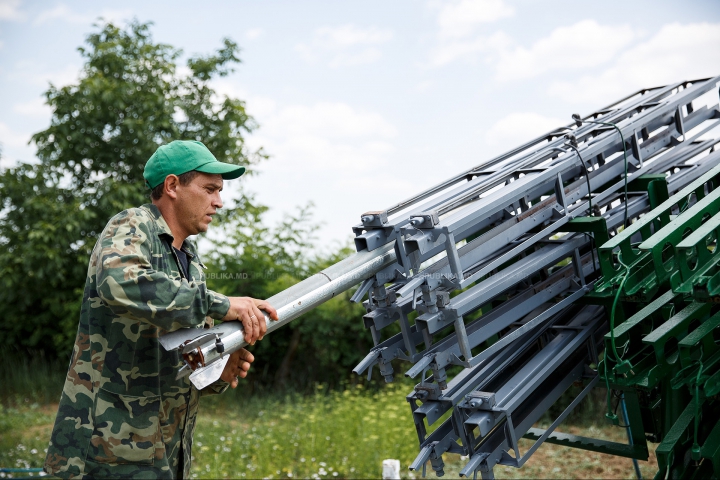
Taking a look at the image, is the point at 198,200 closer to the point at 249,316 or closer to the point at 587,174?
the point at 249,316

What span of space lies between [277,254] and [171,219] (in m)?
6.47

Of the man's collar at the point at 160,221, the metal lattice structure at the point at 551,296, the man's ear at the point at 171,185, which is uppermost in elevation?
the man's ear at the point at 171,185

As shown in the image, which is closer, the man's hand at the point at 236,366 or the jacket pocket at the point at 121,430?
the jacket pocket at the point at 121,430

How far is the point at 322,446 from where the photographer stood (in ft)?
20.9

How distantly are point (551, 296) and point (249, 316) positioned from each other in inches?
68.0

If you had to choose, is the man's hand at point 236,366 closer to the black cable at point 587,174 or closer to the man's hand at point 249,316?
the man's hand at point 249,316

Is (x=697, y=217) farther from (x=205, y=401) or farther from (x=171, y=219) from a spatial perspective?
(x=205, y=401)

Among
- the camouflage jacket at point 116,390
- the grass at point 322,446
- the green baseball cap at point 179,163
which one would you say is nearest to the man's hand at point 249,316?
the camouflage jacket at point 116,390

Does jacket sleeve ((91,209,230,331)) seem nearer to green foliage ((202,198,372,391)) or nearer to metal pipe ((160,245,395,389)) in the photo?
metal pipe ((160,245,395,389))

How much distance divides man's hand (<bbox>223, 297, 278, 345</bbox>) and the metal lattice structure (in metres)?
0.04

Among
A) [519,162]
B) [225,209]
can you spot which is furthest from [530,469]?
[225,209]

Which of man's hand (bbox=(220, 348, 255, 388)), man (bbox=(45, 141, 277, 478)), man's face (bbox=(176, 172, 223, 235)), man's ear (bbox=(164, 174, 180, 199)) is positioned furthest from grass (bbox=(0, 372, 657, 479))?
man's ear (bbox=(164, 174, 180, 199))

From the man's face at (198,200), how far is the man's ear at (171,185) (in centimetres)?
1

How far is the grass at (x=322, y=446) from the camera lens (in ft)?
20.3
